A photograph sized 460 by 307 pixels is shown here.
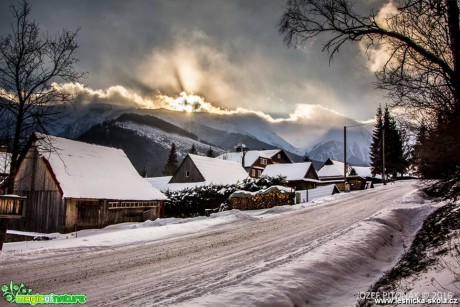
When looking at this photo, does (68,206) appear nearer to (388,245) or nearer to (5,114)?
(5,114)

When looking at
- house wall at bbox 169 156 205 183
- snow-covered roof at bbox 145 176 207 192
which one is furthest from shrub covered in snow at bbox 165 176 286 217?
house wall at bbox 169 156 205 183

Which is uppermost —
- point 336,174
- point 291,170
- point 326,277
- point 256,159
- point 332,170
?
point 256,159

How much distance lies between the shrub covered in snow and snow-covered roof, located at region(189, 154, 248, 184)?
1551 cm

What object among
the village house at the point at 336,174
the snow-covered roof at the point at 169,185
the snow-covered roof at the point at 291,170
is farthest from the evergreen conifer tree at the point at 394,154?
the snow-covered roof at the point at 169,185

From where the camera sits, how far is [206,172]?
51.7 m

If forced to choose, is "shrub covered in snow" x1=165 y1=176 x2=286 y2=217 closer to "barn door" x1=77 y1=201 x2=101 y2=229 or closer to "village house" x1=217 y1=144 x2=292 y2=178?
"barn door" x1=77 y1=201 x2=101 y2=229

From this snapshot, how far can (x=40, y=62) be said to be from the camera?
14977 millimetres

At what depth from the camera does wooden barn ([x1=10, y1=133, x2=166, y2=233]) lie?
2517cm

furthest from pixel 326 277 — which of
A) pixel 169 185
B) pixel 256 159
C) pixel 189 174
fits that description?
Answer: pixel 256 159

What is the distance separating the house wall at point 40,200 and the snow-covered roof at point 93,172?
34.3 inches

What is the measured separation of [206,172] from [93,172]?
79.2ft

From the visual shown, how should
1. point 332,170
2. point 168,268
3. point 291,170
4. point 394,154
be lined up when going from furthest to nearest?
1. point 332,170
2. point 394,154
3. point 291,170
4. point 168,268

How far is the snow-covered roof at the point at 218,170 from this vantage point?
168 ft

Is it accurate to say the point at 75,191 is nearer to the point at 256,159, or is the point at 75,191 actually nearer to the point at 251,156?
the point at 256,159
